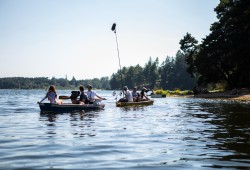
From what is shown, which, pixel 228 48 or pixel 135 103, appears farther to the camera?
pixel 228 48

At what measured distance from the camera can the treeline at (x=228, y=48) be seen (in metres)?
55.5

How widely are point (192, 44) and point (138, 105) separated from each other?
145 ft

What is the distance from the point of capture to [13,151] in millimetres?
8281

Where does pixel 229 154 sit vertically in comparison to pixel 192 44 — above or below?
below

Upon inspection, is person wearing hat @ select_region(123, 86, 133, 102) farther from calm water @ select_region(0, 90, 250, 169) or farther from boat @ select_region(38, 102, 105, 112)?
calm water @ select_region(0, 90, 250, 169)

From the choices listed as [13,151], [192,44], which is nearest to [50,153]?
[13,151]

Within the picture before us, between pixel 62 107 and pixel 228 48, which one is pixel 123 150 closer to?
pixel 62 107

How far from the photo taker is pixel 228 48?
194 ft

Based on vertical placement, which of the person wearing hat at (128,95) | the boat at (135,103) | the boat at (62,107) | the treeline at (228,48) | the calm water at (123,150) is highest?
the treeline at (228,48)

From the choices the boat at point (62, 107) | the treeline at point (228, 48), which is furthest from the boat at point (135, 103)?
the treeline at point (228, 48)

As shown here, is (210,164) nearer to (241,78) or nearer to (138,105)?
(138,105)

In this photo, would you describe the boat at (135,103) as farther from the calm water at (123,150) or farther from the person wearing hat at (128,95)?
the calm water at (123,150)

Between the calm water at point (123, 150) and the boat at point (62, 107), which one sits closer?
the calm water at point (123, 150)

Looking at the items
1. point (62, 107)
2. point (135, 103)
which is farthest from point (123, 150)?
point (135, 103)
